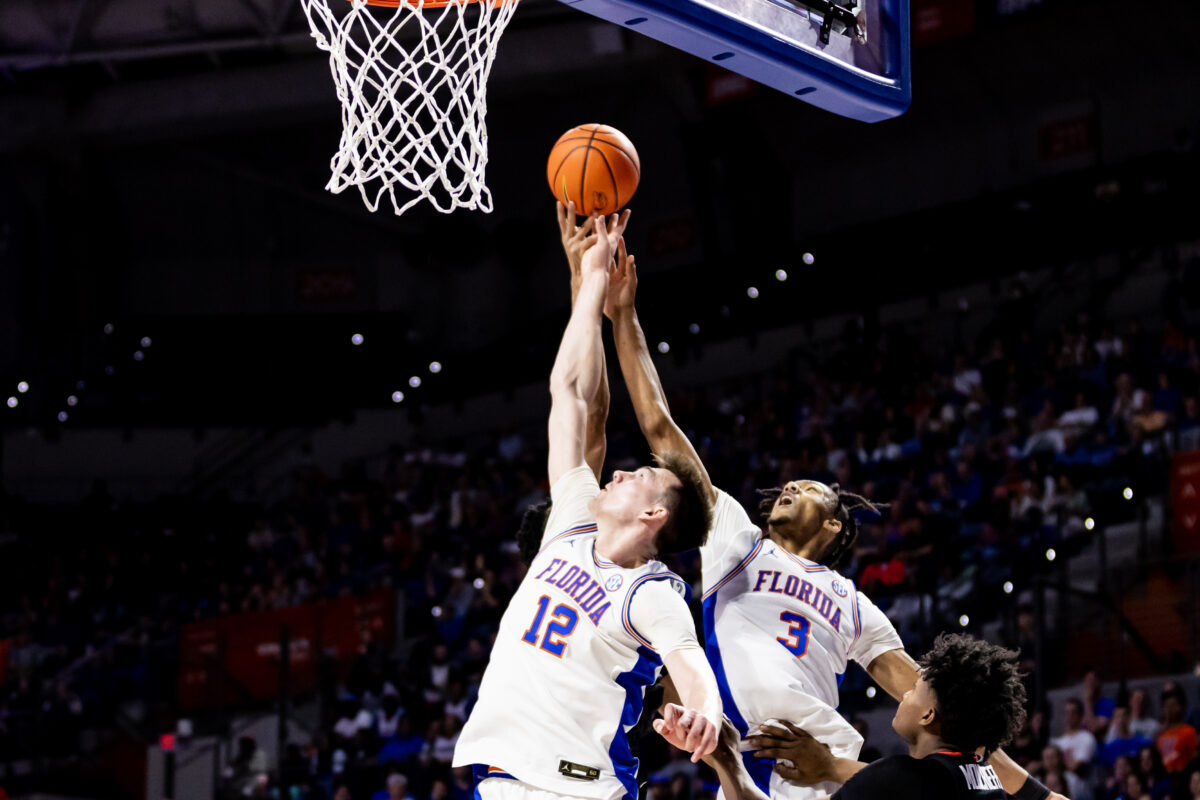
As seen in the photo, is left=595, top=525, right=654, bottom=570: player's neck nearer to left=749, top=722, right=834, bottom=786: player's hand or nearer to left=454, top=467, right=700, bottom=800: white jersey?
left=454, top=467, right=700, bottom=800: white jersey

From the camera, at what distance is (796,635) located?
4.98 metres

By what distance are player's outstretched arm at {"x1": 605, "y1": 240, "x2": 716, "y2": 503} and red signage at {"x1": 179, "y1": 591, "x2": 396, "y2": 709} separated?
28.8ft

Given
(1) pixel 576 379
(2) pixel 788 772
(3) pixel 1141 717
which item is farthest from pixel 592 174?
(3) pixel 1141 717

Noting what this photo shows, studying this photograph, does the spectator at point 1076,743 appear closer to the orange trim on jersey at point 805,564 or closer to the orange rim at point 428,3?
the orange trim on jersey at point 805,564

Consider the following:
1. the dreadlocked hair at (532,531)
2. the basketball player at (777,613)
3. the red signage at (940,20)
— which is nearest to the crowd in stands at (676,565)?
the red signage at (940,20)

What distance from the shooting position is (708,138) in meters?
18.8

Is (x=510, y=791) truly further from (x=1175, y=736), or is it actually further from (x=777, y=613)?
(x=1175, y=736)

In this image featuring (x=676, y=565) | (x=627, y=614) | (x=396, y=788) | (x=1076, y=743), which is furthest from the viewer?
(x=676, y=565)

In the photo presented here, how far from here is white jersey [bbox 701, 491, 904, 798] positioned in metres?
4.88

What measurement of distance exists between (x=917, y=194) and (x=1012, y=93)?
5.66 feet

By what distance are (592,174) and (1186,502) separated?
7.25 meters

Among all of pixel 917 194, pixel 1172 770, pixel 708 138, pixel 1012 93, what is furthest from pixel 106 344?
pixel 1172 770

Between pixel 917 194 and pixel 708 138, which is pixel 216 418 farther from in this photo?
pixel 917 194

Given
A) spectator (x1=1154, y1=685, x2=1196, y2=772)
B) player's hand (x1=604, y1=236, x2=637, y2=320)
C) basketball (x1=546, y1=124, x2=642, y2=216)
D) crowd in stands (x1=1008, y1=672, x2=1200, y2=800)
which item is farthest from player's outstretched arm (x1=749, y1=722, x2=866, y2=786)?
spectator (x1=1154, y1=685, x2=1196, y2=772)
